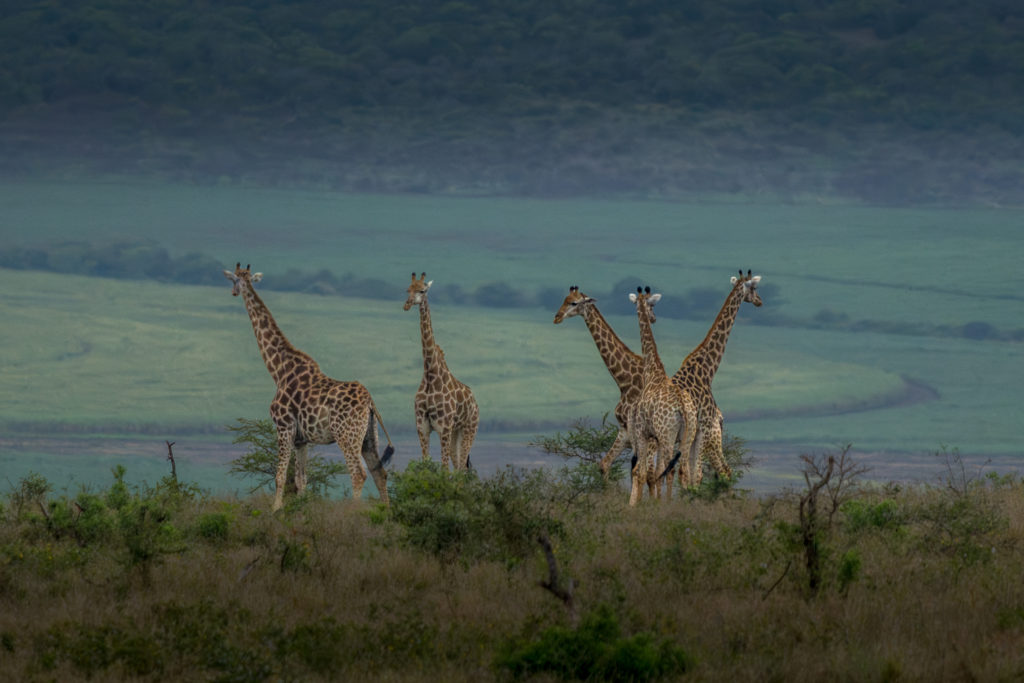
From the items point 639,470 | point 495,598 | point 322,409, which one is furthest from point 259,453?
point 495,598

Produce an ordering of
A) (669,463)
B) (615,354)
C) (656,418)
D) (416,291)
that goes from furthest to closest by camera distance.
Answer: (615,354) < (416,291) < (669,463) < (656,418)

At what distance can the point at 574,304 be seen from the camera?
2173 cm

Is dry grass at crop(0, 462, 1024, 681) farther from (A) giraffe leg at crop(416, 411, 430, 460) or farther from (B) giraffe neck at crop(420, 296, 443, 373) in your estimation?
(B) giraffe neck at crop(420, 296, 443, 373)

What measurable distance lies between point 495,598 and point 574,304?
8.69m

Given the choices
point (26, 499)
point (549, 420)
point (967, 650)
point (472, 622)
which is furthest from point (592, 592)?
point (549, 420)

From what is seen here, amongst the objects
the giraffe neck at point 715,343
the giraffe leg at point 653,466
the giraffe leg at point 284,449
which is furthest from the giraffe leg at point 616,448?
the giraffe leg at point 284,449

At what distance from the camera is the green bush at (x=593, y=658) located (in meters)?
11.4

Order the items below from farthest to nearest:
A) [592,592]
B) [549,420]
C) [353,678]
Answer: [549,420], [592,592], [353,678]

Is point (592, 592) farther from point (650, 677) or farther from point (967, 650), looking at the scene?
point (967, 650)

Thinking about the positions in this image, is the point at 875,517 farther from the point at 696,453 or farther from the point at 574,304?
the point at 574,304

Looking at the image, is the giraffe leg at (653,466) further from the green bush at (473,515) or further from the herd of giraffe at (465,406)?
the green bush at (473,515)

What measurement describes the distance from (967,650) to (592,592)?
12.4ft

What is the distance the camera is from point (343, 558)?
608 inches

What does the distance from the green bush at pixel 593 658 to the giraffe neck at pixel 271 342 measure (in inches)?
446
